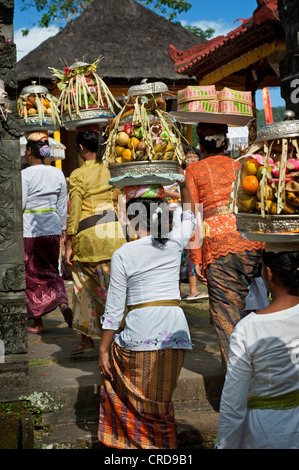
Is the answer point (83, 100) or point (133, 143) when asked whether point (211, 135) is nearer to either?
point (133, 143)

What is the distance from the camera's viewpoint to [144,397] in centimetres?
356

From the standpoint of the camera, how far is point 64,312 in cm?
630

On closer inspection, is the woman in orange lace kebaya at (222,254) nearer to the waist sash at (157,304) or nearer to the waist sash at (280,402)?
the waist sash at (157,304)

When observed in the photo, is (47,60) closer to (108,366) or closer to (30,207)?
(30,207)

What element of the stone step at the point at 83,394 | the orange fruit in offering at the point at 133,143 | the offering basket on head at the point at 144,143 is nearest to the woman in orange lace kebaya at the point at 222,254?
the stone step at the point at 83,394

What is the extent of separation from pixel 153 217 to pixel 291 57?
157 cm

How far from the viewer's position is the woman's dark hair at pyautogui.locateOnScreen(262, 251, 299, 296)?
257 cm

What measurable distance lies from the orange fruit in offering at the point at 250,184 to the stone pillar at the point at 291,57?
1.72m

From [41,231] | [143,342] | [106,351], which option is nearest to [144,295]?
[143,342]

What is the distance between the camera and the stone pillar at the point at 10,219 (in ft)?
15.4

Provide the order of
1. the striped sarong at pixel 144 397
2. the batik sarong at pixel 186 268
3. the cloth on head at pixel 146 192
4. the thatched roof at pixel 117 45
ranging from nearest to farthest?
the striped sarong at pixel 144 397 → the cloth on head at pixel 146 192 → the batik sarong at pixel 186 268 → the thatched roof at pixel 117 45

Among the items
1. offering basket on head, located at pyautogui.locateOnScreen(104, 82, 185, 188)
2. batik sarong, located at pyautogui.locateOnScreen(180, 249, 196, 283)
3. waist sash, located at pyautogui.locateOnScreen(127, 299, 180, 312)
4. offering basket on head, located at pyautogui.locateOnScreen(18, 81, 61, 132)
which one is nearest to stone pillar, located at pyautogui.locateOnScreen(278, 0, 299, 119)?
offering basket on head, located at pyautogui.locateOnScreen(104, 82, 185, 188)

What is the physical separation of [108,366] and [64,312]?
2.73 m
